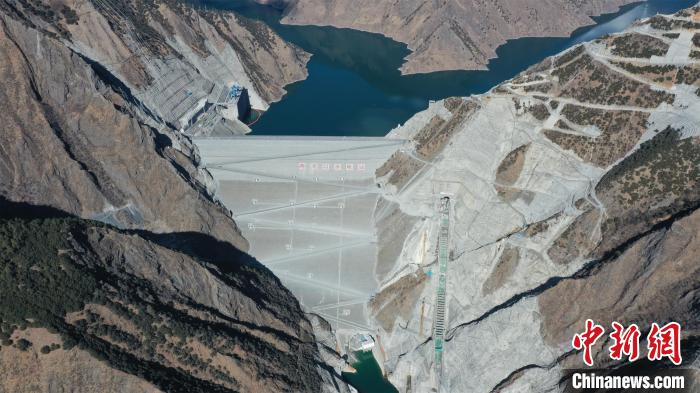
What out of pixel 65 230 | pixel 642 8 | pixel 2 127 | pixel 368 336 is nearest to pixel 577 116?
pixel 368 336

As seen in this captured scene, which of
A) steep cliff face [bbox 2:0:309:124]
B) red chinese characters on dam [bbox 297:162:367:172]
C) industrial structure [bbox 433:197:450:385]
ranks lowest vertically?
industrial structure [bbox 433:197:450:385]

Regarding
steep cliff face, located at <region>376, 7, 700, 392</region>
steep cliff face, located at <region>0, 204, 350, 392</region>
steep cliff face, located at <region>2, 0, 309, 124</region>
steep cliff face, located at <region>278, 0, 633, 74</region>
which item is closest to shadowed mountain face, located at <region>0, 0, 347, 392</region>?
steep cliff face, located at <region>0, 204, 350, 392</region>

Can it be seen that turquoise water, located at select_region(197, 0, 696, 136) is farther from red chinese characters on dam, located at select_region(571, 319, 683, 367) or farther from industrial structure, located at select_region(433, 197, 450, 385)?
red chinese characters on dam, located at select_region(571, 319, 683, 367)

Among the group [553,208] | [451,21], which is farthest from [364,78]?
[553,208]

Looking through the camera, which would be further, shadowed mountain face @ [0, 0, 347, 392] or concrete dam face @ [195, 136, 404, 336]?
concrete dam face @ [195, 136, 404, 336]

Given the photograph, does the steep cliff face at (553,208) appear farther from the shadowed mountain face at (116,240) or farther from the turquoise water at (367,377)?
the shadowed mountain face at (116,240)

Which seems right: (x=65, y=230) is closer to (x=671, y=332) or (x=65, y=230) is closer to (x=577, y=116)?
(x=671, y=332)
